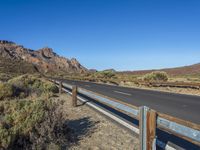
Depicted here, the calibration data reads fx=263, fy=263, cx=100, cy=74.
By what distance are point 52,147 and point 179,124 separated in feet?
10.1

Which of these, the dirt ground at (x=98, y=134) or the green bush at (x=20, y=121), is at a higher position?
the green bush at (x=20, y=121)

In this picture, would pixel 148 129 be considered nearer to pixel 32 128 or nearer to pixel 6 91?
pixel 32 128

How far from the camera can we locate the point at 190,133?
3.94 m

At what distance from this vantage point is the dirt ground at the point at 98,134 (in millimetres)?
6227

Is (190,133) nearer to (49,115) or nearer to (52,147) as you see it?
(52,147)

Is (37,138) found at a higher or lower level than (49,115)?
lower

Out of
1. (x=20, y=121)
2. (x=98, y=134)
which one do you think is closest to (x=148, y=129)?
(x=98, y=134)

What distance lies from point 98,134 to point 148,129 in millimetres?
2779

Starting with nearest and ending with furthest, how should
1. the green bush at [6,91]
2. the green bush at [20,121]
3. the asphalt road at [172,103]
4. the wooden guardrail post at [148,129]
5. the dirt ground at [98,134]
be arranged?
1. the wooden guardrail post at [148,129]
2. the green bush at [20,121]
3. the dirt ground at [98,134]
4. the asphalt road at [172,103]
5. the green bush at [6,91]

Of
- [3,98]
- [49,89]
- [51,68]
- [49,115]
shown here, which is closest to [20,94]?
[3,98]

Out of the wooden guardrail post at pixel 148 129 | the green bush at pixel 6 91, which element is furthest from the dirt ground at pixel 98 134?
the green bush at pixel 6 91

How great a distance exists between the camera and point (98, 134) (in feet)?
23.7

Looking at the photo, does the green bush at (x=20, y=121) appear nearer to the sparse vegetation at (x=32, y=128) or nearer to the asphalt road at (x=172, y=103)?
the sparse vegetation at (x=32, y=128)

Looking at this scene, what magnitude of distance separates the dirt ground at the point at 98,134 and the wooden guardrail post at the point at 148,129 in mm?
1245
